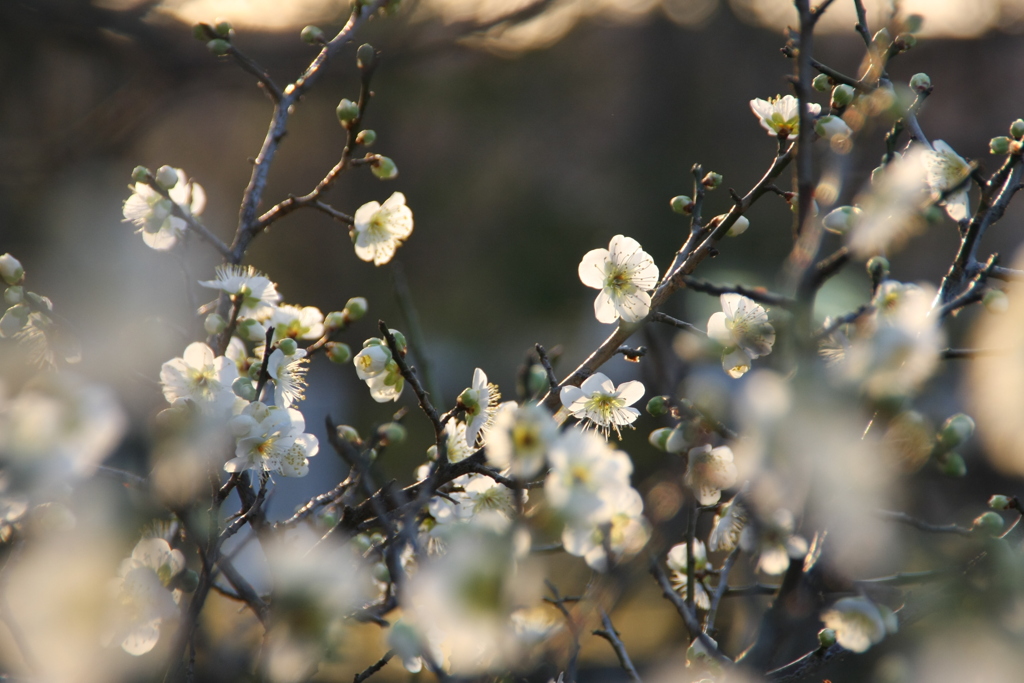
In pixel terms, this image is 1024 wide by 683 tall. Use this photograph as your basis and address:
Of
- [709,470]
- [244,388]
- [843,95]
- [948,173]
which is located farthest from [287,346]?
[948,173]

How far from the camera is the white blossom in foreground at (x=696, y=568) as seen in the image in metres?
1.06

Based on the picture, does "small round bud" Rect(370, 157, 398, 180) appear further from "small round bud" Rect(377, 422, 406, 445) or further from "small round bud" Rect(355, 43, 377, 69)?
"small round bud" Rect(377, 422, 406, 445)

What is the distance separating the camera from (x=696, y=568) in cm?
109

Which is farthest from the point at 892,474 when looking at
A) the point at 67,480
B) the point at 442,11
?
the point at 442,11

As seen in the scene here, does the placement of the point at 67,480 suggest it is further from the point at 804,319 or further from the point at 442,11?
the point at 442,11

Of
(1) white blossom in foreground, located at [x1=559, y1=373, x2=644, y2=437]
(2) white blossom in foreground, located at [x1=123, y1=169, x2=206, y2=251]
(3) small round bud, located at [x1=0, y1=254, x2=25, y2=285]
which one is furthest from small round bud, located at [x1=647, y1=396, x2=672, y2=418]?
(3) small round bud, located at [x1=0, y1=254, x2=25, y2=285]

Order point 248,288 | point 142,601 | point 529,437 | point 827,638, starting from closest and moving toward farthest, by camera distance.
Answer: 1. point 529,437
2. point 142,601
3. point 827,638
4. point 248,288

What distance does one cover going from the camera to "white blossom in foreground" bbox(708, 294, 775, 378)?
92 cm

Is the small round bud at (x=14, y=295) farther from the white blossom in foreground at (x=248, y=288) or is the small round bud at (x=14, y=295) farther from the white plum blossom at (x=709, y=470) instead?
the white plum blossom at (x=709, y=470)

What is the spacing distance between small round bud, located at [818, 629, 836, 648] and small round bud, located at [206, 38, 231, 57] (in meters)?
1.24

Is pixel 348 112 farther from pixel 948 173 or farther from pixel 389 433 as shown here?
pixel 948 173

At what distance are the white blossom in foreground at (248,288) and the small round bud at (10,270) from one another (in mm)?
265

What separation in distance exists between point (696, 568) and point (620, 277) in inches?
18.3

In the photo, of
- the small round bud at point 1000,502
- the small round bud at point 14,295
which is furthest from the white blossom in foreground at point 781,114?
the small round bud at point 14,295
